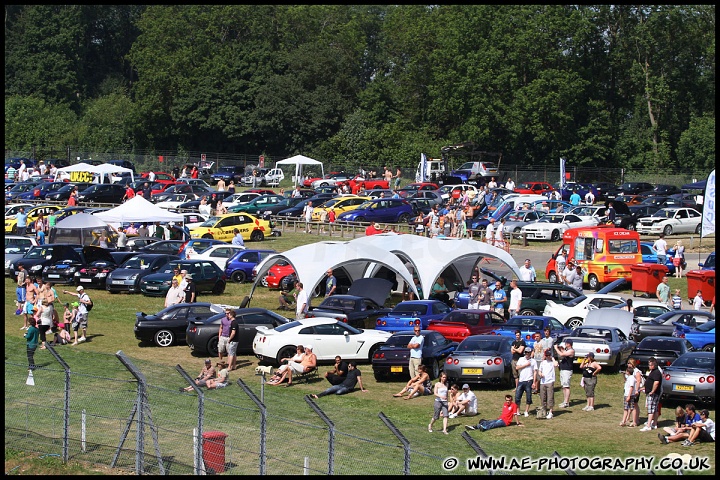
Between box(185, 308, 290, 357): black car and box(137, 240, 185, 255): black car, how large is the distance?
12820 mm

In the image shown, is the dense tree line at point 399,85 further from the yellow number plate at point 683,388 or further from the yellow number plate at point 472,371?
the yellow number plate at point 683,388

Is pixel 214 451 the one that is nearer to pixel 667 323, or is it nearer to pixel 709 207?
pixel 667 323

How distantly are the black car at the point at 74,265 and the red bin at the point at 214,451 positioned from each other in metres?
21.3

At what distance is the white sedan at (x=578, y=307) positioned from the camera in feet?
96.8

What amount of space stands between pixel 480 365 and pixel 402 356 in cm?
197

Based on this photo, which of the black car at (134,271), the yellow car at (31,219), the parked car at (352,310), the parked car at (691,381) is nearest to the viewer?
the parked car at (691,381)

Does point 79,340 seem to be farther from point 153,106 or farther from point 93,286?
point 153,106

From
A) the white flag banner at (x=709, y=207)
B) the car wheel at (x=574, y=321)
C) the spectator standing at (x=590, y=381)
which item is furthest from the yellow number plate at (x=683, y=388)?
the car wheel at (x=574, y=321)

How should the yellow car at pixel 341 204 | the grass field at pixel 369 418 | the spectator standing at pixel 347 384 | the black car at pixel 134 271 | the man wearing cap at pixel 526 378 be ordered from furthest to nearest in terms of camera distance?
the yellow car at pixel 341 204 < the black car at pixel 134 271 < the spectator standing at pixel 347 384 < the man wearing cap at pixel 526 378 < the grass field at pixel 369 418

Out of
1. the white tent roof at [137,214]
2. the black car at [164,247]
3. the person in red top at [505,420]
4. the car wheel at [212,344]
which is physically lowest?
the person in red top at [505,420]

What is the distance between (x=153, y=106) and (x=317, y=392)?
73.3 meters

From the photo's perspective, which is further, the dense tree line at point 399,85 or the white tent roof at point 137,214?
the dense tree line at point 399,85

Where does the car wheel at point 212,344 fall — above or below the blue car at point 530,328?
below

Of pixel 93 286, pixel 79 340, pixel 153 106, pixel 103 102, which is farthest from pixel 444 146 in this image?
pixel 79 340
